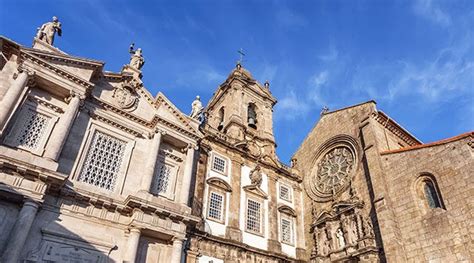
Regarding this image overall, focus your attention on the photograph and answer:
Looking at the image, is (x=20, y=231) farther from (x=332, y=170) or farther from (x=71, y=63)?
(x=332, y=170)

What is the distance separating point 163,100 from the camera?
18609 millimetres

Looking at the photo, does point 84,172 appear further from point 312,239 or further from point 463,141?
point 463,141

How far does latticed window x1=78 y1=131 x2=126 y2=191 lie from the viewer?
14.7m

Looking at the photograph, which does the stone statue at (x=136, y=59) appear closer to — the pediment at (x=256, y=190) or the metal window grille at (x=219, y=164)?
the metal window grille at (x=219, y=164)

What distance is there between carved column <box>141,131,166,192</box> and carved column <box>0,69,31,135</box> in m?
6.10

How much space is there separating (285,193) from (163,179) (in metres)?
10.0

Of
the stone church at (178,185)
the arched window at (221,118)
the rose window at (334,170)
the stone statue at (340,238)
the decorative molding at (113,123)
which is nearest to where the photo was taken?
the stone church at (178,185)

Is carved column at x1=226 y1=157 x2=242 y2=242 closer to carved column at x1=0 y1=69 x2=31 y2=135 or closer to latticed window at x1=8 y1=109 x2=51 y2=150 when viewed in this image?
latticed window at x1=8 y1=109 x2=51 y2=150

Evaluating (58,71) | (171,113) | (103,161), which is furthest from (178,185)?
(58,71)

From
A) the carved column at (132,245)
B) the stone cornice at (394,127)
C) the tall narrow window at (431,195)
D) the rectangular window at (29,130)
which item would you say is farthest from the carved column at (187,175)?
the tall narrow window at (431,195)

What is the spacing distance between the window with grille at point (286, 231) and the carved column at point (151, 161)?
10.1 m

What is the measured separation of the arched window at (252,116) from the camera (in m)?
27.7

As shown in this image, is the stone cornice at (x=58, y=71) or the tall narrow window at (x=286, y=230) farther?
the tall narrow window at (x=286, y=230)

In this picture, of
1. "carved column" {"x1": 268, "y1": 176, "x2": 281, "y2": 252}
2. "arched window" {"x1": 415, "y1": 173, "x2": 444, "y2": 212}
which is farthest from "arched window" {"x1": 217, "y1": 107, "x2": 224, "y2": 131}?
"arched window" {"x1": 415, "y1": 173, "x2": 444, "y2": 212}
